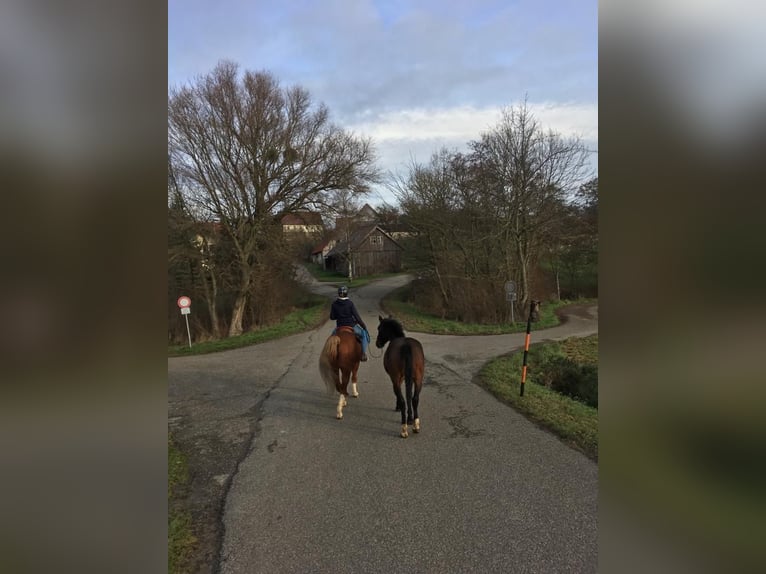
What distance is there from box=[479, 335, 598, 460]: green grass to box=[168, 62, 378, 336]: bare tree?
12898 mm

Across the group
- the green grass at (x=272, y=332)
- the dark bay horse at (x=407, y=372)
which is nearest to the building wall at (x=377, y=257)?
the green grass at (x=272, y=332)

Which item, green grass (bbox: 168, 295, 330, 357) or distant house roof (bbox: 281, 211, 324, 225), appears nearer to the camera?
green grass (bbox: 168, 295, 330, 357)

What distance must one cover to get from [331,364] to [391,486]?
2.54 m

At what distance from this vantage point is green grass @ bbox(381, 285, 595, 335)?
16594mm

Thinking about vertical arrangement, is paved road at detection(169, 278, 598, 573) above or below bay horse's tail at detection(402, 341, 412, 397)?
below

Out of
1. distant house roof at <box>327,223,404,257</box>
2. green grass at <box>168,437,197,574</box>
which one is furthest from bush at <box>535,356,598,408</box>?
distant house roof at <box>327,223,404,257</box>

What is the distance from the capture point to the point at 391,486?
4.20 meters

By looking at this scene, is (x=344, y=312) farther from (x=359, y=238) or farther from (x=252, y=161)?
(x=359, y=238)

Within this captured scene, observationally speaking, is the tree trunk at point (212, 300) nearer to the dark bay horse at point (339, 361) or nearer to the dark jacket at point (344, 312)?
the dark jacket at point (344, 312)

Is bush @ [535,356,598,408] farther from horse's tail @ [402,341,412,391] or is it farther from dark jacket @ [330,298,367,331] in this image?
dark jacket @ [330,298,367,331]

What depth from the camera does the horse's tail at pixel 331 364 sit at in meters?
6.44

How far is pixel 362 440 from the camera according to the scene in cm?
550
